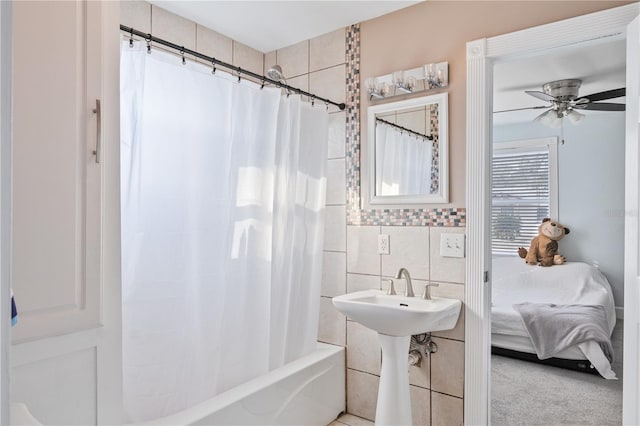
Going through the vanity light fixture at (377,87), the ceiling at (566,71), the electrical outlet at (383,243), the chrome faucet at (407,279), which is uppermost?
the ceiling at (566,71)

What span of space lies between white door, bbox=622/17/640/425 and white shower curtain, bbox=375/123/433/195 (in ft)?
2.96

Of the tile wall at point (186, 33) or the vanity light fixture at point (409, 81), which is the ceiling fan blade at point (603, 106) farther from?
the tile wall at point (186, 33)

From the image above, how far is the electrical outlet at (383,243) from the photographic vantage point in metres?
2.50

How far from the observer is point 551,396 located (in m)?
2.84

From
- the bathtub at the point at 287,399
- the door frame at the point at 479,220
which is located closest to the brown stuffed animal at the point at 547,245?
the door frame at the point at 479,220

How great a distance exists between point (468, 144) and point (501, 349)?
2109mm

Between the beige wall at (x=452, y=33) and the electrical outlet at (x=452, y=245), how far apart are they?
0.17m

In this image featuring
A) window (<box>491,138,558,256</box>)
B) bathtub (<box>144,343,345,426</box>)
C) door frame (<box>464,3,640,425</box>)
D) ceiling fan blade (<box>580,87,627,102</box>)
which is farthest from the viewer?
window (<box>491,138,558,256</box>)

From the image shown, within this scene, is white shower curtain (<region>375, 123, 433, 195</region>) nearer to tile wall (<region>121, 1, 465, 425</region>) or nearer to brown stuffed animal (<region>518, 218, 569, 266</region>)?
tile wall (<region>121, 1, 465, 425</region>)

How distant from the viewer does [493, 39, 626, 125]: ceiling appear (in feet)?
9.24

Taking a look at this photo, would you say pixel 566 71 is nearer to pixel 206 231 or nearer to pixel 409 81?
pixel 409 81

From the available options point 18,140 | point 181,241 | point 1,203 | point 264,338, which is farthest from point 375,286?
point 1,203

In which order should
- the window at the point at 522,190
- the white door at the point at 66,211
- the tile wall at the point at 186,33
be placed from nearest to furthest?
the white door at the point at 66,211 < the tile wall at the point at 186,33 < the window at the point at 522,190

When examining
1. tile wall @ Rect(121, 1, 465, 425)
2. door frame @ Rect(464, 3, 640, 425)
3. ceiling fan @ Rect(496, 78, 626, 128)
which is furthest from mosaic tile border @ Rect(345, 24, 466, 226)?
ceiling fan @ Rect(496, 78, 626, 128)
